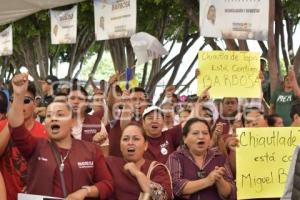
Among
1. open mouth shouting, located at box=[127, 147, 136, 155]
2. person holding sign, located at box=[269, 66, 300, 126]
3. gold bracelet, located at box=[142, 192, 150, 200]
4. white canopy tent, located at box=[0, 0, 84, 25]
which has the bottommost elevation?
gold bracelet, located at box=[142, 192, 150, 200]

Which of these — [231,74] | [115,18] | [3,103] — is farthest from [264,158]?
[115,18]

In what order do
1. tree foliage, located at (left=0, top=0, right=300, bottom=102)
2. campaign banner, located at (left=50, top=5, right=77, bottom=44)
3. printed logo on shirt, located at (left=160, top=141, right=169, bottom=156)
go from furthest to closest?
tree foliage, located at (left=0, top=0, right=300, bottom=102), campaign banner, located at (left=50, top=5, right=77, bottom=44), printed logo on shirt, located at (left=160, top=141, right=169, bottom=156)

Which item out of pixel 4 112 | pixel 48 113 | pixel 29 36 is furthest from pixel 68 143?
pixel 29 36

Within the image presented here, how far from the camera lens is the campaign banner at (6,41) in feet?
53.2

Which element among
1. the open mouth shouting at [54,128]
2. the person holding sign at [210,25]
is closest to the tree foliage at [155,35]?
the person holding sign at [210,25]

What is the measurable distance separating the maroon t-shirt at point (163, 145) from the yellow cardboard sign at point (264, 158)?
0.84 metres

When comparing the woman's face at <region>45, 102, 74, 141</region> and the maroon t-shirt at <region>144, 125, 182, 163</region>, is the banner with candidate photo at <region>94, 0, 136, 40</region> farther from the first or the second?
the woman's face at <region>45, 102, 74, 141</region>

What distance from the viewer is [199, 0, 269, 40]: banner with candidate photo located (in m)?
7.65

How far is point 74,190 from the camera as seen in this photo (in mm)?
4504

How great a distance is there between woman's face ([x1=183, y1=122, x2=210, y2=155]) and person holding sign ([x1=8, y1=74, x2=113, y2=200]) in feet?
2.71

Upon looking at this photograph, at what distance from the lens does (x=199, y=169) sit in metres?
5.05

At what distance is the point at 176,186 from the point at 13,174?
1.32 m

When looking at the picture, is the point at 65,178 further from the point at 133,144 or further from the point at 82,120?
the point at 82,120

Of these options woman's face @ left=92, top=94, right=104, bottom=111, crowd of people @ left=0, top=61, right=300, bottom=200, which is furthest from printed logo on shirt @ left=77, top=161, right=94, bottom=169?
woman's face @ left=92, top=94, right=104, bottom=111
